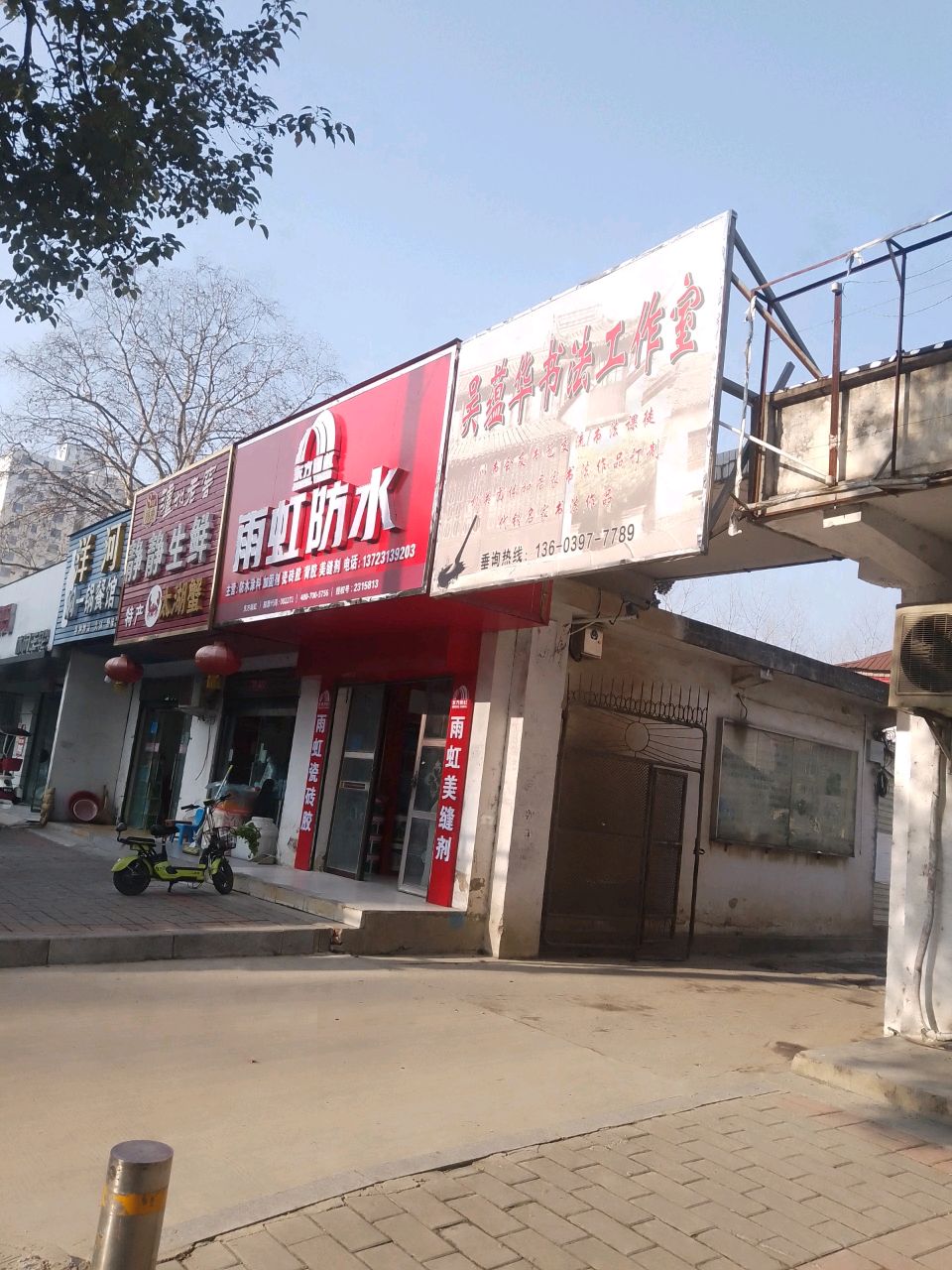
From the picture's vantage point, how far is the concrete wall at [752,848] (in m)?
11.5

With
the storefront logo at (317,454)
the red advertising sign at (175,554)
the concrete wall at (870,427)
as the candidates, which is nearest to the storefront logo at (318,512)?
the storefront logo at (317,454)

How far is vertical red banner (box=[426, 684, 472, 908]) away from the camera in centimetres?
987

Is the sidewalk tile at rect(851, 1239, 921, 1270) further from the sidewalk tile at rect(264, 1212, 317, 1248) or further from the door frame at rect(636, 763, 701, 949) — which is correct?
the door frame at rect(636, 763, 701, 949)

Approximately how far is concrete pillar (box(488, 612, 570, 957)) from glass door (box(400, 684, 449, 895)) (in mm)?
1079

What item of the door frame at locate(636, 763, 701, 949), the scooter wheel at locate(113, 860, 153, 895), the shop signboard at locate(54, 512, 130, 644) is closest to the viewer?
the scooter wheel at locate(113, 860, 153, 895)

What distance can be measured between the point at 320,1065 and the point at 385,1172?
1.63m

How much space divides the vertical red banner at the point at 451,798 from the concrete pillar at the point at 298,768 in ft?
9.57

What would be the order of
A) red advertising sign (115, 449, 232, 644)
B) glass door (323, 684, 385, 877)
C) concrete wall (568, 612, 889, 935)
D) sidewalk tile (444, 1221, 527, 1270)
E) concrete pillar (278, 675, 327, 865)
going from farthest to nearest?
red advertising sign (115, 449, 232, 644)
concrete pillar (278, 675, 327, 865)
glass door (323, 684, 385, 877)
concrete wall (568, 612, 889, 935)
sidewalk tile (444, 1221, 527, 1270)

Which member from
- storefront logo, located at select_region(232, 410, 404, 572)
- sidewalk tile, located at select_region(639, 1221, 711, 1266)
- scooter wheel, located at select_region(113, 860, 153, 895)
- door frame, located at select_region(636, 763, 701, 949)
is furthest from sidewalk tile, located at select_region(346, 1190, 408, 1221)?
door frame, located at select_region(636, 763, 701, 949)

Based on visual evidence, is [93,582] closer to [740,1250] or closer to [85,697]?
[85,697]

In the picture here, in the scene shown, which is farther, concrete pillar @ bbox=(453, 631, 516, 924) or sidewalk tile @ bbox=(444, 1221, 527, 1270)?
concrete pillar @ bbox=(453, 631, 516, 924)

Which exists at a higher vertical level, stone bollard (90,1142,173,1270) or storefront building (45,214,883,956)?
storefront building (45,214,883,956)

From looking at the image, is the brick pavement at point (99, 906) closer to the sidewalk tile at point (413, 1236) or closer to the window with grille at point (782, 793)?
the sidewalk tile at point (413, 1236)

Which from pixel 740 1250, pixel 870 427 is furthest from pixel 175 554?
pixel 740 1250
